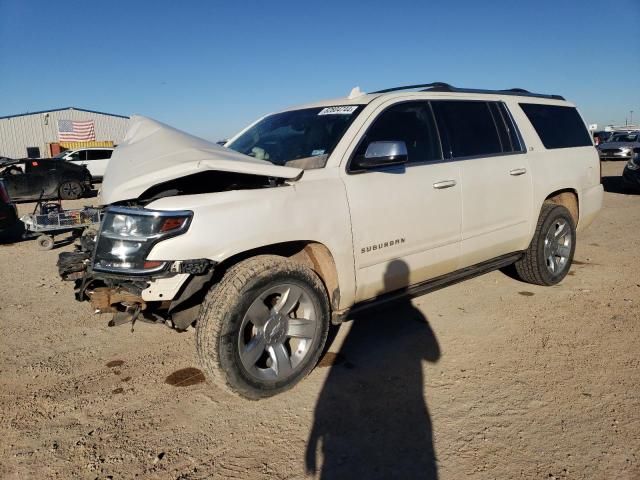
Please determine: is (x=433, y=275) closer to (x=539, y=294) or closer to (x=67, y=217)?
(x=539, y=294)

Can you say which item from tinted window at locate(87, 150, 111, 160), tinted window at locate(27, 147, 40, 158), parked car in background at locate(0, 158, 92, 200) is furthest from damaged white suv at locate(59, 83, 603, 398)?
tinted window at locate(27, 147, 40, 158)

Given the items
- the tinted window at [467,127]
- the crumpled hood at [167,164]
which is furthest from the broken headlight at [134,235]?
the tinted window at [467,127]

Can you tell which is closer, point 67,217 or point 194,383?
point 194,383

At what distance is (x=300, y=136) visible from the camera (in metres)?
3.81

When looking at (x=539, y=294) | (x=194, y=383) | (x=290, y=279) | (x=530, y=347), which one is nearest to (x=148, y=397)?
(x=194, y=383)

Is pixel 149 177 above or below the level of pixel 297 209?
above

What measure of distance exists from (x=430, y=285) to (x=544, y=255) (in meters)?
1.74

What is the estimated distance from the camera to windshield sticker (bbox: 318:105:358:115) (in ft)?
12.0

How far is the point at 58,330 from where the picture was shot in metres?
4.25

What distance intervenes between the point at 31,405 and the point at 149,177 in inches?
67.0

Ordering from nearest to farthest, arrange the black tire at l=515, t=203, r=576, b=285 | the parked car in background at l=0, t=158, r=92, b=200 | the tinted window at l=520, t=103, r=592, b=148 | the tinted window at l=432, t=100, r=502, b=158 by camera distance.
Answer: the tinted window at l=432, t=100, r=502, b=158 < the black tire at l=515, t=203, r=576, b=285 < the tinted window at l=520, t=103, r=592, b=148 < the parked car in background at l=0, t=158, r=92, b=200

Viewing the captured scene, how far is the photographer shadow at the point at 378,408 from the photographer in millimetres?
2395

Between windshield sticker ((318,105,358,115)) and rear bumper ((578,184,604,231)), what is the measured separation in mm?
3040

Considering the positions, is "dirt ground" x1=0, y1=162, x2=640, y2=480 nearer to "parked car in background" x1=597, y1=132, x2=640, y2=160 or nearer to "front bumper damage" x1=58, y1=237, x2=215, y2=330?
"front bumper damage" x1=58, y1=237, x2=215, y2=330
